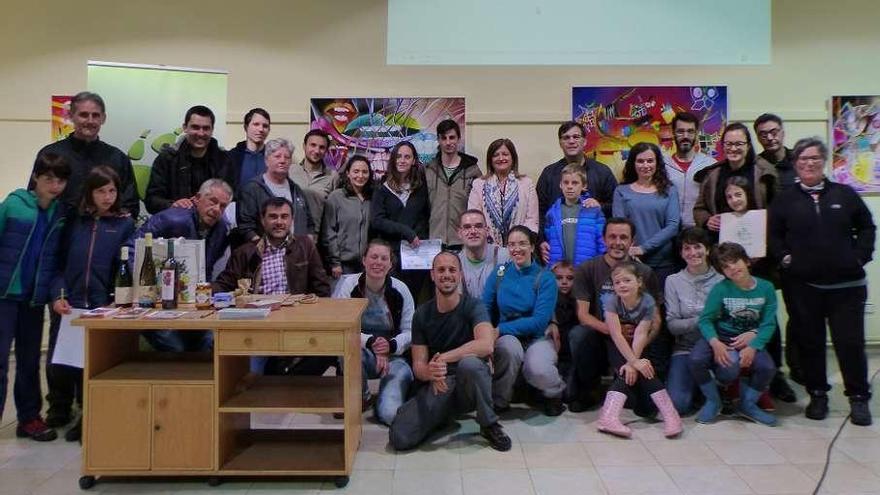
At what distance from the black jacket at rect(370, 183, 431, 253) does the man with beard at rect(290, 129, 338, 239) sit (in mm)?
407

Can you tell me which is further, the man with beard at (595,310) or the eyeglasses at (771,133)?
the eyeglasses at (771,133)

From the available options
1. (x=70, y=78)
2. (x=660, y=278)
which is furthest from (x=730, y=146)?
(x=70, y=78)

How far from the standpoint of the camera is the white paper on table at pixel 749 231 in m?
3.59

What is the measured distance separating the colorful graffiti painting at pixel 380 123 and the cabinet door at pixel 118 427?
9.18 ft

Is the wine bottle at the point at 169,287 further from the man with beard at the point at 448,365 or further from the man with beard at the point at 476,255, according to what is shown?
the man with beard at the point at 476,255

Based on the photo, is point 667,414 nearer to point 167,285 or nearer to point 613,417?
point 613,417

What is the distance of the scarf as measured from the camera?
3.98 m

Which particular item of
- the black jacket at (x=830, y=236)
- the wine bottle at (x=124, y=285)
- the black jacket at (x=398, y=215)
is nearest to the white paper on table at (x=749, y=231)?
the black jacket at (x=830, y=236)

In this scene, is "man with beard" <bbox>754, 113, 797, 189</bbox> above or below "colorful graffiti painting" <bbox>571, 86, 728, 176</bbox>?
below

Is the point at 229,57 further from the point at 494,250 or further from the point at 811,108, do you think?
the point at 811,108

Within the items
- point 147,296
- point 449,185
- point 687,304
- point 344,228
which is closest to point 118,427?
point 147,296

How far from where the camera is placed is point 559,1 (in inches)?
184

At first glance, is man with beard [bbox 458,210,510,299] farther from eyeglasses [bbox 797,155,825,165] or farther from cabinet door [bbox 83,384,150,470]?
cabinet door [bbox 83,384,150,470]

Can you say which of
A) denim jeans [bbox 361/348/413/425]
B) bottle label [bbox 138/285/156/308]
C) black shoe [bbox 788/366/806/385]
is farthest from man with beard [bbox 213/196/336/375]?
black shoe [bbox 788/366/806/385]
